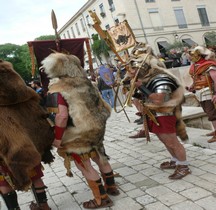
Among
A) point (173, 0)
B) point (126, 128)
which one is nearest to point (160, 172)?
point (126, 128)

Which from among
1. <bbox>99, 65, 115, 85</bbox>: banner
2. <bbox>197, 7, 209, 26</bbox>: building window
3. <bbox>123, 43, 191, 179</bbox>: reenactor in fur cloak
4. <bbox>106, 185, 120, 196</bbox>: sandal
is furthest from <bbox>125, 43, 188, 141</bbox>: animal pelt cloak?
<bbox>197, 7, 209, 26</bbox>: building window

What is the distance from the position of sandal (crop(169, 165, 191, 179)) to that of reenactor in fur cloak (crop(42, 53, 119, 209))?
37.9 inches

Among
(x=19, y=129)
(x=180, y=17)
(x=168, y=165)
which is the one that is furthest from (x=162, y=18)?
(x=19, y=129)

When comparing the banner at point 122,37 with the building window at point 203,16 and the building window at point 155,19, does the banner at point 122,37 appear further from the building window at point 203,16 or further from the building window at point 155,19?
the building window at point 203,16

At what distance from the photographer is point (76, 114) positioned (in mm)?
3168

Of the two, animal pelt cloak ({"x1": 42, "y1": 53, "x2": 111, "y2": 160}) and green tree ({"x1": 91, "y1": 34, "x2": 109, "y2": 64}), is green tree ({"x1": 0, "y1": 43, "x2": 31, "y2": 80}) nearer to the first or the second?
green tree ({"x1": 91, "y1": 34, "x2": 109, "y2": 64})

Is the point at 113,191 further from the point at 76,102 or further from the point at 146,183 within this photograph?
the point at 76,102

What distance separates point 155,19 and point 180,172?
34.6 metres

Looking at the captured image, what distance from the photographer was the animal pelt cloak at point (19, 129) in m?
2.81

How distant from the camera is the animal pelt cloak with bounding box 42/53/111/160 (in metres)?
3.17

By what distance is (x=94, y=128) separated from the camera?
3.23 metres

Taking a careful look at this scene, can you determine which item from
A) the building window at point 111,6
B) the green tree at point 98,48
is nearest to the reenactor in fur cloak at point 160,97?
the green tree at point 98,48

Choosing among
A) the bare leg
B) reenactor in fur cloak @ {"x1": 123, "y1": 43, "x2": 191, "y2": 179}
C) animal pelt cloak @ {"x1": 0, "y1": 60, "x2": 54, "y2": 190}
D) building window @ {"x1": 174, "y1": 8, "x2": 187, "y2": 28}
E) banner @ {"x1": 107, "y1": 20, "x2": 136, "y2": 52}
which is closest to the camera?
animal pelt cloak @ {"x1": 0, "y1": 60, "x2": 54, "y2": 190}

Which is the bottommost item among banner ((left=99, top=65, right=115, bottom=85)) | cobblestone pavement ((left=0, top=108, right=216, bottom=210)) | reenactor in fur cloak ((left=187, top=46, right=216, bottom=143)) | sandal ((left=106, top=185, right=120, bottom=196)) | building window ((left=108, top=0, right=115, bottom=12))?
cobblestone pavement ((left=0, top=108, right=216, bottom=210))
